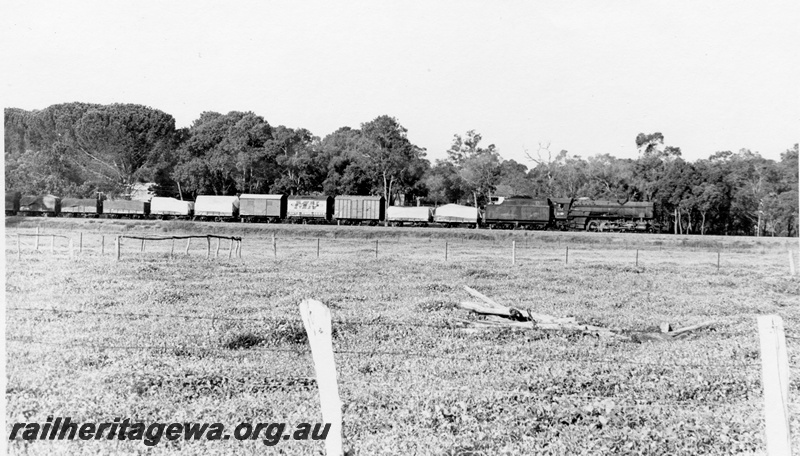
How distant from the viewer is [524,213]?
144 feet

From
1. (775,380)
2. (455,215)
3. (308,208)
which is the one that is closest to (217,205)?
(308,208)

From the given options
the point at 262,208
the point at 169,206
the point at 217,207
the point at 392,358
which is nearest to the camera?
the point at 392,358

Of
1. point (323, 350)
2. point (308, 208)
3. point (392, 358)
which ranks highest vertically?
point (308, 208)

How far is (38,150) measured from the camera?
2641 centimetres

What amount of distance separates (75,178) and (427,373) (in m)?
27.6

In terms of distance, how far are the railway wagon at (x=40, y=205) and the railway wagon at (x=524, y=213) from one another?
28.0 metres

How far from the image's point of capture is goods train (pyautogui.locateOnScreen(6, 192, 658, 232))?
143ft

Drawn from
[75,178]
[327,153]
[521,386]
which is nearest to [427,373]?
[521,386]

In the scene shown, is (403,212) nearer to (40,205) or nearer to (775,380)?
(40,205)

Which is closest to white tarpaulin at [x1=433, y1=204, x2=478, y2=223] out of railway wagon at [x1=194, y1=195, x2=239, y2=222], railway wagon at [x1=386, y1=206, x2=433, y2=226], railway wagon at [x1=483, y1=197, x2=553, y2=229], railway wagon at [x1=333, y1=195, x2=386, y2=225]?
railway wagon at [x1=386, y1=206, x2=433, y2=226]

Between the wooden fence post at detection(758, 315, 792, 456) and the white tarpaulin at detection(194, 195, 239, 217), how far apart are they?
42.8 m

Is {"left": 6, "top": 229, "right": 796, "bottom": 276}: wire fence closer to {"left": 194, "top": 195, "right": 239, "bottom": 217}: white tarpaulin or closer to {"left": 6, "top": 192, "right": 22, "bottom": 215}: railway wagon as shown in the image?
{"left": 6, "top": 192, "right": 22, "bottom": 215}: railway wagon

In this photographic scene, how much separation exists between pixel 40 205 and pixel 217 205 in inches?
511

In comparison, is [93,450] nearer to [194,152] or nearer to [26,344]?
[26,344]
